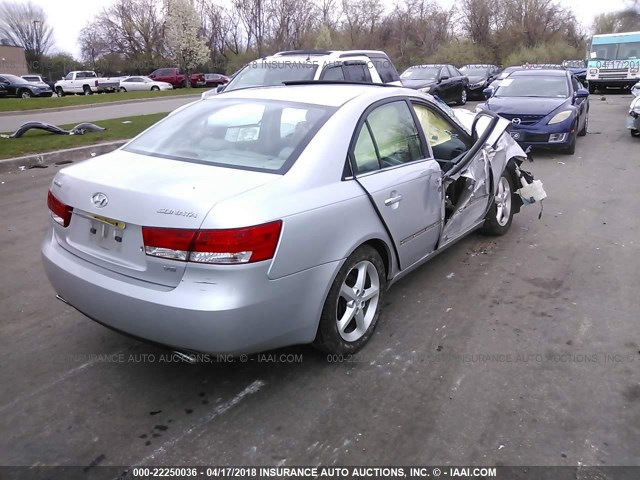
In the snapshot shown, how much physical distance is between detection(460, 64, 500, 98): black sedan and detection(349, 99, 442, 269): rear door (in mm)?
20519

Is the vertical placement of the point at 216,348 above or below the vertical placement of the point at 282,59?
below

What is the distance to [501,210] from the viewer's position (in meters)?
5.77

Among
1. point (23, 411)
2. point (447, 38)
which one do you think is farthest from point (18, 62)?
point (23, 411)

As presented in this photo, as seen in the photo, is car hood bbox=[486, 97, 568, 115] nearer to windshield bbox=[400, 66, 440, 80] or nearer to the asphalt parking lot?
the asphalt parking lot

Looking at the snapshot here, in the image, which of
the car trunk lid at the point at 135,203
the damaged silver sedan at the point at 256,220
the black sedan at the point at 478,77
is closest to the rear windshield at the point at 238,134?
the damaged silver sedan at the point at 256,220

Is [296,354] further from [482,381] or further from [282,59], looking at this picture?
[282,59]

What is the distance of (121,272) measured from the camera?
9.45ft

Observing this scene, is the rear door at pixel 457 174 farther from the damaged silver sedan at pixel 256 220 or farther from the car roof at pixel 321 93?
the car roof at pixel 321 93

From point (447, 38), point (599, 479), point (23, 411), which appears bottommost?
point (599, 479)

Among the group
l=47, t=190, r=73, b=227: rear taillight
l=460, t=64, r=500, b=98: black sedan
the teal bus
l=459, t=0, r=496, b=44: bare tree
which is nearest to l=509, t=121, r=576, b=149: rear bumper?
l=47, t=190, r=73, b=227: rear taillight

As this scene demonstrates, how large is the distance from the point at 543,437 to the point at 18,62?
7326cm

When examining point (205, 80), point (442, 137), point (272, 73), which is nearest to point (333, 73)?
point (272, 73)

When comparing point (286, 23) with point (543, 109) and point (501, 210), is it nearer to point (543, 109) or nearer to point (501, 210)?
point (543, 109)

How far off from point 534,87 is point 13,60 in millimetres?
66907
